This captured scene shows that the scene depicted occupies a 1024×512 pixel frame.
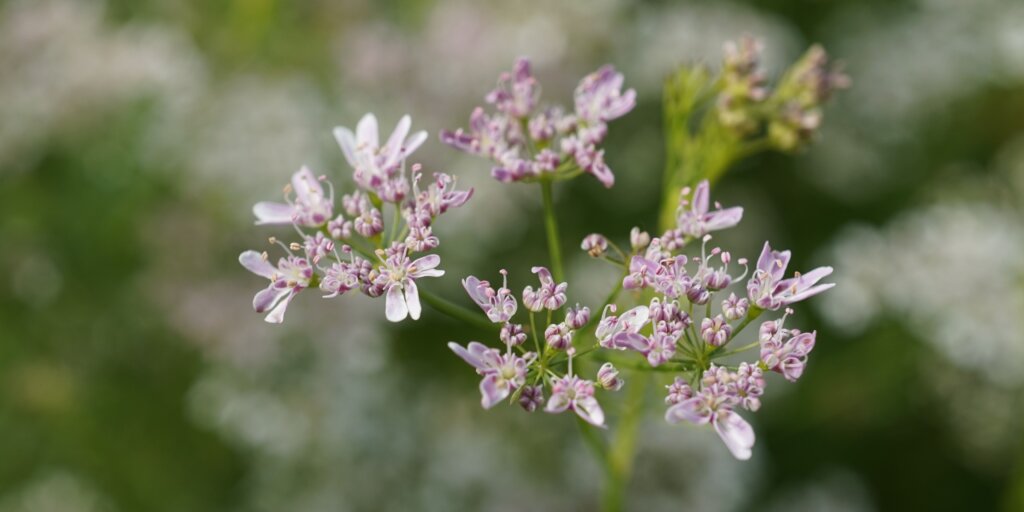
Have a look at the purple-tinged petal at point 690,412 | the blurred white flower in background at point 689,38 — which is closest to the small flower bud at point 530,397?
the purple-tinged petal at point 690,412

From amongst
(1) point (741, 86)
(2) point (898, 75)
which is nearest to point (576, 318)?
(1) point (741, 86)

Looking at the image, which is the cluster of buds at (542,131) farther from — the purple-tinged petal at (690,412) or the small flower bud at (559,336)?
the purple-tinged petal at (690,412)

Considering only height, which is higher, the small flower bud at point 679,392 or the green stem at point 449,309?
the green stem at point 449,309

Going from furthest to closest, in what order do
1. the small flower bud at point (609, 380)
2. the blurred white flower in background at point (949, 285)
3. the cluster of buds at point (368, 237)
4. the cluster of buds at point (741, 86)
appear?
the blurred white flower in background at point (949, 285), the cluster of buds at point (741, 86), the cluster of buds at point (368, 237), the small flower bud at point (609, 380)

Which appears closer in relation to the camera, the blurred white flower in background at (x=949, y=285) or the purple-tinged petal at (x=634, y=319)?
the purple-tinged petal at (x=634, y=319)

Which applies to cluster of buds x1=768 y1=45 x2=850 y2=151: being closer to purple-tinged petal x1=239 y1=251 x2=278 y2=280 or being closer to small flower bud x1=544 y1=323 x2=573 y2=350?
small flower bud x1=544 y1=323 x2=573 y2=350

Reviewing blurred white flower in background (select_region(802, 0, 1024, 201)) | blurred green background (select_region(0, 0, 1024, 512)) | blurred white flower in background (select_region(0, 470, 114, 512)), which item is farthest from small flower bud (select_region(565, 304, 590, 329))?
blurred white flower in background (select_region(802, 0, 1024, 201))
